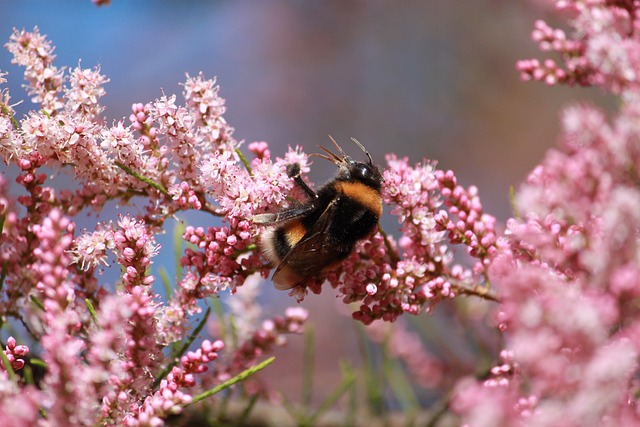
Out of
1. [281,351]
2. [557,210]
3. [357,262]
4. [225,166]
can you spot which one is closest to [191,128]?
[225,166]

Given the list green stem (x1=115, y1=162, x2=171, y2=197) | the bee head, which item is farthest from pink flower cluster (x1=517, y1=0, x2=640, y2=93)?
green stem (x1=115, y1=162, x2=171, y2=197)

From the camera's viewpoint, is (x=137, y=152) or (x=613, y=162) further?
(x=137, y=152)

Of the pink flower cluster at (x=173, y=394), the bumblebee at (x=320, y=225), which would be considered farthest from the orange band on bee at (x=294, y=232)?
the pink flower cluster at (x=173, y=394)

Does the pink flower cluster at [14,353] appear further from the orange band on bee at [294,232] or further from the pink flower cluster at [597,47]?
the pink flower cluster at [597,47]

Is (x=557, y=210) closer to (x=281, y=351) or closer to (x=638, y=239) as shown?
(x=638, y=239)

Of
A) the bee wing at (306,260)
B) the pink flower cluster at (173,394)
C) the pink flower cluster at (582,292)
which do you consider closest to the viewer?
the pink flower cluster at (582,292)

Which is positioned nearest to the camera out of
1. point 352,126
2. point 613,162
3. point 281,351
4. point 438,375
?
point 613,162

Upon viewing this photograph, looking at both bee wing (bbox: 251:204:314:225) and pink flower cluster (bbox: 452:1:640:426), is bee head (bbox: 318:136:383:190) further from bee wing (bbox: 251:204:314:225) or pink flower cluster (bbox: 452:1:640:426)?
pink flower cluster (bbox: 452:1:640:426)
